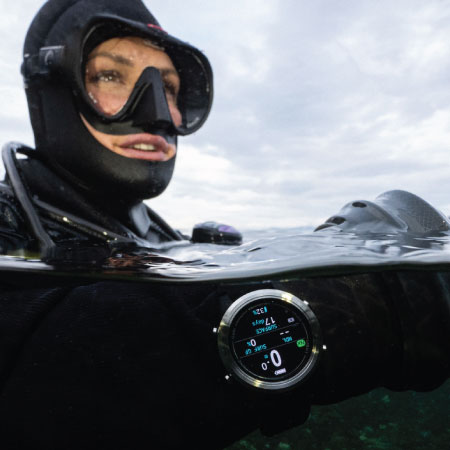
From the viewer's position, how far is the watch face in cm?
118

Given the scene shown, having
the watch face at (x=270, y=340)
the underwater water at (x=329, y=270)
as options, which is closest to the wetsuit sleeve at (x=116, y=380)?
the watch face at (x=270, y=340)

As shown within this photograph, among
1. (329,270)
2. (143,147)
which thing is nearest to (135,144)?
(143,147)

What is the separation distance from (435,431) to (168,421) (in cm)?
209

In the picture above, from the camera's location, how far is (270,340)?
1.23 m

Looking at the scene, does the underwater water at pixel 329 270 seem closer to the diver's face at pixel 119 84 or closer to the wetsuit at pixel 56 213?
the wetsuit at pixel 56 213

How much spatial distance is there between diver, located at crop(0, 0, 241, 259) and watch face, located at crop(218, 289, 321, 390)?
4.94 ft

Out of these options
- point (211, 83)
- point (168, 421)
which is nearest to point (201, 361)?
point (168, 421)

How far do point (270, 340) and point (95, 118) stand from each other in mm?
2159

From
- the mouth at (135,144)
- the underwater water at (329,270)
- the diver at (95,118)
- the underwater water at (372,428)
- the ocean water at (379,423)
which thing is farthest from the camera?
the mouth at (135,144)

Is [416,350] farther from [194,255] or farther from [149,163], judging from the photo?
[149,163]

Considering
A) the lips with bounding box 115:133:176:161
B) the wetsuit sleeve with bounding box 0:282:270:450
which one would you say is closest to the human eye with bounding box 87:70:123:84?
the lips with bounding box 115:133:176:161

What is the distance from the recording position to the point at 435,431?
88.8 inches

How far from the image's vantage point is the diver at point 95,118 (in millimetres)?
2455

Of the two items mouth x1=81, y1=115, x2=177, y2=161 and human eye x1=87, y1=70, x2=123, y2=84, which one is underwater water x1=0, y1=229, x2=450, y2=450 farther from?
human eye x1=87, y1=70, x2=123, y2=84
